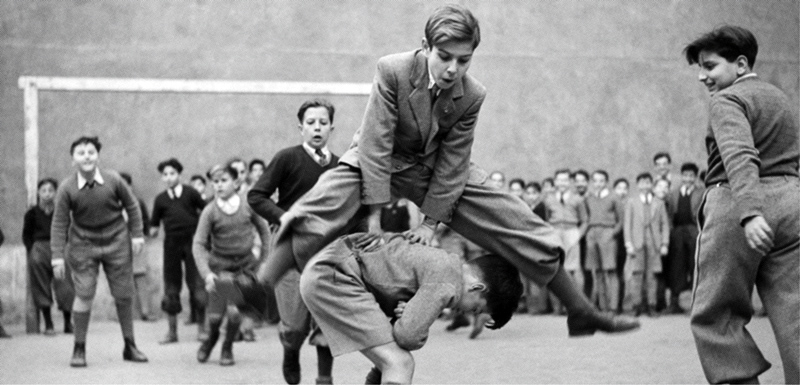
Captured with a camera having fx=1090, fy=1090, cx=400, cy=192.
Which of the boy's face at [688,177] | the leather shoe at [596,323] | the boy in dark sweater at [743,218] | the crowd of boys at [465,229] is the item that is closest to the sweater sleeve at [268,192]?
the crowd of boys at [465,229]

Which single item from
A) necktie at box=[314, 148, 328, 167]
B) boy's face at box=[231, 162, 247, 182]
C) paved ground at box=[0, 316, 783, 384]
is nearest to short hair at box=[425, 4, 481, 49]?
necktie at box=[314, 148, 328, 167]

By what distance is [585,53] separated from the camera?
16.5 m

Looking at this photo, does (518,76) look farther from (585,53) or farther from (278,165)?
(278,165)

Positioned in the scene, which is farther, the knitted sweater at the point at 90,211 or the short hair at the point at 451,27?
the knitted sweater at the point at 90,211

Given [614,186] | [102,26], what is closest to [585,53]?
[614,186]

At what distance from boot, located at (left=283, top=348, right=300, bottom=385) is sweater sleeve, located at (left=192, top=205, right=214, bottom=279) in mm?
2027

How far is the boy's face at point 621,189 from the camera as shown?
610 inches

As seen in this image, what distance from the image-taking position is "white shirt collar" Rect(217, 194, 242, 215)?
10023mm

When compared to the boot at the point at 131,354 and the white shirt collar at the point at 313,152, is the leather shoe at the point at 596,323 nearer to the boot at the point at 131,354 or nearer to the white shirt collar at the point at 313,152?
the white shirt collar at the point at 313,152

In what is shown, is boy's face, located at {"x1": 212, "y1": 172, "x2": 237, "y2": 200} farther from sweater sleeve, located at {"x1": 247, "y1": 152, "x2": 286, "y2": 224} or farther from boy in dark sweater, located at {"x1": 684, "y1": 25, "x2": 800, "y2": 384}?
boy in dark sweater, located at {"x1": 684, "y1": 25, "x2": 800, "y2": 384}

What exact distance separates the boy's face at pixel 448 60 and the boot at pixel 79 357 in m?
5.47

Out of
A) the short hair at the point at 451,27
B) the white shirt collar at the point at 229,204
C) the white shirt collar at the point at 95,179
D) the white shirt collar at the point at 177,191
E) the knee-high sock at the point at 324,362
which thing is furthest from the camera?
the white shirt collar at the point at 177,191

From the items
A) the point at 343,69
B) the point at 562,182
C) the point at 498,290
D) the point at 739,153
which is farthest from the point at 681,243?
the point at 498,290

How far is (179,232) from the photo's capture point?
12602mm
